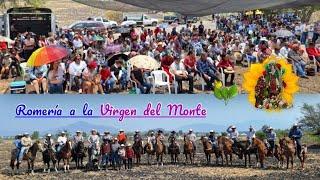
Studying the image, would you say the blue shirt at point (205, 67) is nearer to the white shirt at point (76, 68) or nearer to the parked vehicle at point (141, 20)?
the white shirt at point (76, 68)

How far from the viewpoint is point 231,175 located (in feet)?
46.8

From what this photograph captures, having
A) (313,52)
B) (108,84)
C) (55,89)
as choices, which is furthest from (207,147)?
(313,52)

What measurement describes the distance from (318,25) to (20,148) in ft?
50.7

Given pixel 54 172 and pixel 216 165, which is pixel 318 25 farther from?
pixel 54 172

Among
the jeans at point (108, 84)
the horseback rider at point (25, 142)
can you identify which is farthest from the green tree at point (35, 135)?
the jeans at point (108, 84)

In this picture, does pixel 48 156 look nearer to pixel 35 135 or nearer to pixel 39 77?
pixel 35 135

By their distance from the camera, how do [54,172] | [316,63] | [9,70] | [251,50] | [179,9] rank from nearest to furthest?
[179,9]
[54,172]
[9,70]
[316,63]
[251,50]

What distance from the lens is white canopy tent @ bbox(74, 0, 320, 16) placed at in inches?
119

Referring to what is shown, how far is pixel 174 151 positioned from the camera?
14625 mm

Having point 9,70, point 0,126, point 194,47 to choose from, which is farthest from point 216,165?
point 194,47

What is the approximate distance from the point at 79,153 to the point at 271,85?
14.2 ft

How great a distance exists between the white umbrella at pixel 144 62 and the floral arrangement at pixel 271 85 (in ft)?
7.22

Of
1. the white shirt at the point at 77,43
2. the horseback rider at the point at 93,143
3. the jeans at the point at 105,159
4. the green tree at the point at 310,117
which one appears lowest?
the jeans at the point at 105,159

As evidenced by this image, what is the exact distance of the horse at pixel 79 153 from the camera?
13.9 meters
